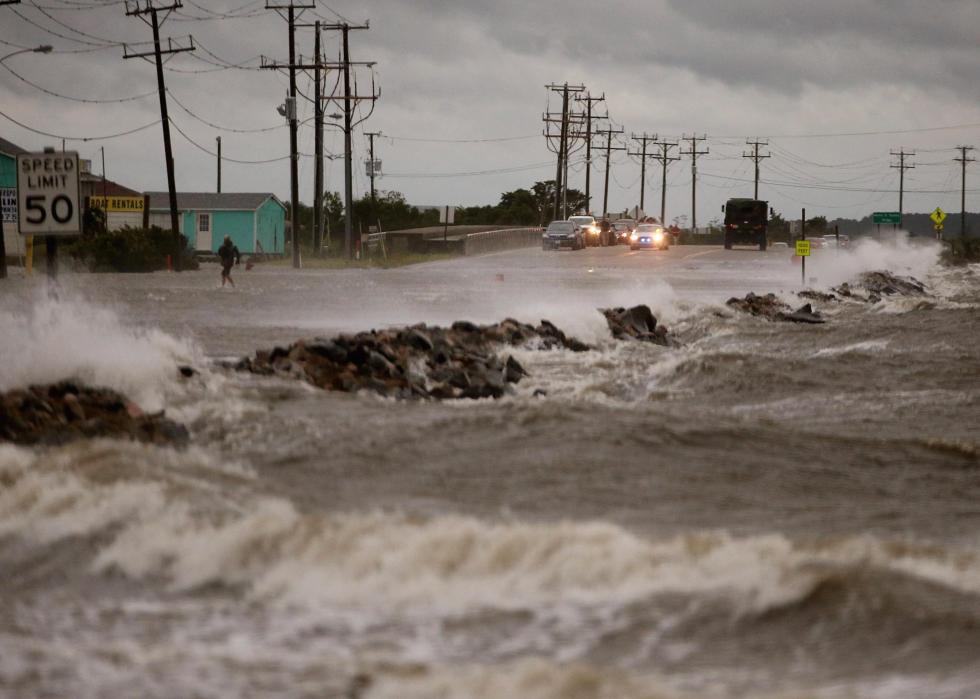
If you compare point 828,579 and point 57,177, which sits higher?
point 57,177

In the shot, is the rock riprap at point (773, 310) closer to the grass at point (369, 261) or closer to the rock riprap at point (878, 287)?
the rock riprap at point (878, 287)

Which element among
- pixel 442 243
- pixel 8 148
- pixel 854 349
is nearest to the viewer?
pixel 854 349

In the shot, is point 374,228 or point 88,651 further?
point 374,228

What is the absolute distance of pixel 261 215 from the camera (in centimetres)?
9156

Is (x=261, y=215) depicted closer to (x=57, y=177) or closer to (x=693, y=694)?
(x=57, y=177)

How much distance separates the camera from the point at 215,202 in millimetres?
90625

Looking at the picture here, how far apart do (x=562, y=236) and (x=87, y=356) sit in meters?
71.8

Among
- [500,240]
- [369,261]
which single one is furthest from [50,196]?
[500,240]

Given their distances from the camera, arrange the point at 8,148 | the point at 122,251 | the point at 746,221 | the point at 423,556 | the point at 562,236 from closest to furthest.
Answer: the point at 423,556
the point at 122,251
the point at 8,148
the point at 562,236
the point at 746,221

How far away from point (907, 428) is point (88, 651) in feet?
34.1

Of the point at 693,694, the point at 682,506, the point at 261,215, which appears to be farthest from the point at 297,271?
the point at 693,694

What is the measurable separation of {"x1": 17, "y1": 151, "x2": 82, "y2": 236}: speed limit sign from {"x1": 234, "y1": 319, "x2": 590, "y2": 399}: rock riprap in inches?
116

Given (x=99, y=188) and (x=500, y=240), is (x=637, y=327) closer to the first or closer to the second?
(x=500, y=240)

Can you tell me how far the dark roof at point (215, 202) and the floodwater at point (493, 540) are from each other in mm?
71214
